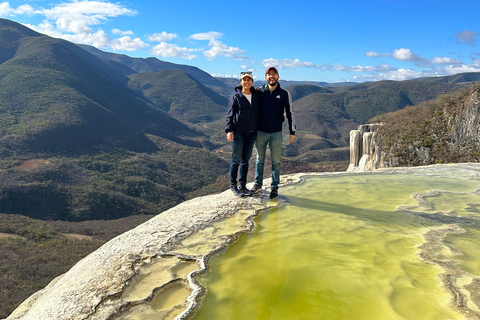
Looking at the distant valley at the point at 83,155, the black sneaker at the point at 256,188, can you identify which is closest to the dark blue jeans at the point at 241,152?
the black sneaker at the point at 256,188

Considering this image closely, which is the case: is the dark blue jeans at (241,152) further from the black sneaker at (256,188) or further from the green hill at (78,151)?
the green hill at (78,151)

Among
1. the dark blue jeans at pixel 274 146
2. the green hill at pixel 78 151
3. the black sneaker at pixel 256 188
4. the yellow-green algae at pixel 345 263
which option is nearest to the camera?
the yellow-green algae at pixel 345 263

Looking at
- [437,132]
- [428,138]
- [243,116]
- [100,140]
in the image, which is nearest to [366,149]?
[428,138]

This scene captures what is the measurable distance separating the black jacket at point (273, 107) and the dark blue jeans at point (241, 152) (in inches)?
15.1

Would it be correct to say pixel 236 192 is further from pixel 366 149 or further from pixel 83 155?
pixel 83 155

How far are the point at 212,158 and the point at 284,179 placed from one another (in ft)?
281

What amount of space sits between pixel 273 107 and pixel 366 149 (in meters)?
18.9

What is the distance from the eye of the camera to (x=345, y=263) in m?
3.32

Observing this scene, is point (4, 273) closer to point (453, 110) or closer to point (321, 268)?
point (321, 268)

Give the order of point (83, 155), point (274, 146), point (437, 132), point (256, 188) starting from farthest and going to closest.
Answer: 1. point (83, 155)
2. point (437, 132)
3. point (256, 188)
4. point (274, 146)

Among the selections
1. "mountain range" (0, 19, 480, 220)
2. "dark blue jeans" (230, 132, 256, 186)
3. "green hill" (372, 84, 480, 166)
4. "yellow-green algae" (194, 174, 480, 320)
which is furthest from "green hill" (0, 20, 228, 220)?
"yellow-green algae" (194, 174, 480, 320)

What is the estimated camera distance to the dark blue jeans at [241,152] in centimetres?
586

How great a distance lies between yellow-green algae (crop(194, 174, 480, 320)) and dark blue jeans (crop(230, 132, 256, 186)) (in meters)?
1.14

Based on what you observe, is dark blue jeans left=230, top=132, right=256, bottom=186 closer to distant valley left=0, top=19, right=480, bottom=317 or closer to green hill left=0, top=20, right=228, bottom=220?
distant valley left=0, top=19, right=480, bottom=317
